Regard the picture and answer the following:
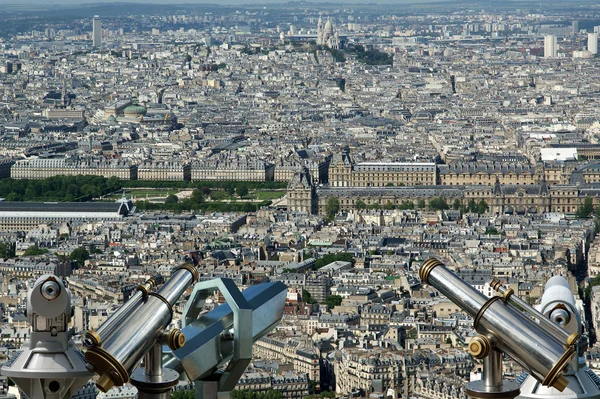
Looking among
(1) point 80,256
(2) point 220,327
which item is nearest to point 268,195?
(1) point 80,256

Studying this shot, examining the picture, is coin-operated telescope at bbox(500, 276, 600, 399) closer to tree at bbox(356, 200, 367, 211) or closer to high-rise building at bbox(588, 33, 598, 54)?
tree at bbox(356, 200, 367, 211)

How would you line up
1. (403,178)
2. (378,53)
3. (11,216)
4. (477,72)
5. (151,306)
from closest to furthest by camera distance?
1. (151,306)
2. (11,216)
3. (403,178)
4. (477,72)
5. (378,53)

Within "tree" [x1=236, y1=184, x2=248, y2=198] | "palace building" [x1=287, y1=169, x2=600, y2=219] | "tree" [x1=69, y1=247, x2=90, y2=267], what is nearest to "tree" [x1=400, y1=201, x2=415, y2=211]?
"palace building" [x1=287, y1=169, x2=600, y2=219]

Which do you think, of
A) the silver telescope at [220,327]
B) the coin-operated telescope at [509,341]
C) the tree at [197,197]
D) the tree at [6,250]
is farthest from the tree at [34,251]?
the coin-operated telescope at [509,341]

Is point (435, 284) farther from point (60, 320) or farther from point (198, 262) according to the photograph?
point (198, 262)

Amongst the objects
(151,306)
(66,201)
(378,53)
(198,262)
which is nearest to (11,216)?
(66,201)

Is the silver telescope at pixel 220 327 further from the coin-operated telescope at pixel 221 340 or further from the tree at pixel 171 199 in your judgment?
the tree at pixel 171 199
